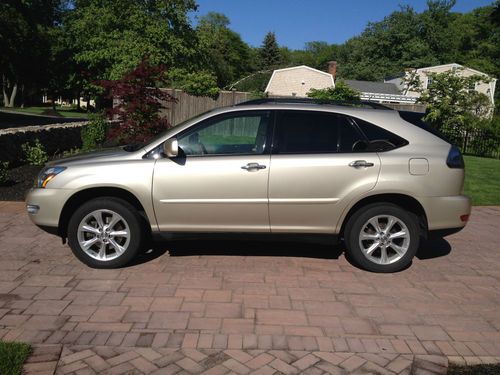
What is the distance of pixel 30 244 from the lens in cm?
600

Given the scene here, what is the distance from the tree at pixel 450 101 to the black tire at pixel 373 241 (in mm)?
16122

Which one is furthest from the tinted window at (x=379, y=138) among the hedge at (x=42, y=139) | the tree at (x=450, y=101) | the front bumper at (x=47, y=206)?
the tree at (x=450, y=101)

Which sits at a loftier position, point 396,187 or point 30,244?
point 396,187

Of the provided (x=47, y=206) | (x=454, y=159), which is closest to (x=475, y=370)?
(x=454, y=159)

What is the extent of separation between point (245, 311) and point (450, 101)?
19.1 meters

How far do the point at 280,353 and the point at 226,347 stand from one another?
0.40m

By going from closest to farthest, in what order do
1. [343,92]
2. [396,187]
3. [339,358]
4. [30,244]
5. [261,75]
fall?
[339,358], [396,187], [30,244], [343,92], [261,75]

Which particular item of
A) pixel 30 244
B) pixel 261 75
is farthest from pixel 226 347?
pixel 261 75

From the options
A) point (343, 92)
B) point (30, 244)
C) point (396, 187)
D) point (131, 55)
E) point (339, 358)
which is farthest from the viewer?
point (131, 55)

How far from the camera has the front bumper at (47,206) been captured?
506 centimetres

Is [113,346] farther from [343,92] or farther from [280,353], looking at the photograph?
[343,92]

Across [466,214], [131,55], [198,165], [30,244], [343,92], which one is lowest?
[30,244]

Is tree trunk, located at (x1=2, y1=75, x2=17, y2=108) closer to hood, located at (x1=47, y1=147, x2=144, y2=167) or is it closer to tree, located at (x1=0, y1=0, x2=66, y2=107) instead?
tree, located at (x1=0, y1=0, x2=66, y2=107)

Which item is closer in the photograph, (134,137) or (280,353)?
(280,353)
